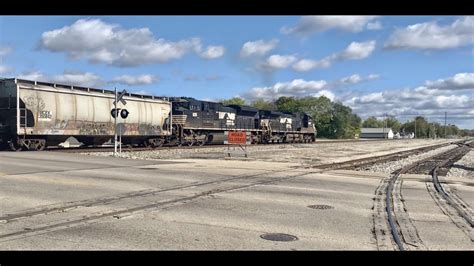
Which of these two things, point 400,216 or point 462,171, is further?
point 462,171

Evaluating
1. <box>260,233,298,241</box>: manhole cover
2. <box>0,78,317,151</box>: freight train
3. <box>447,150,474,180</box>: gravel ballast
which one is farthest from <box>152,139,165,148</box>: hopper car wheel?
<box>260,233,298,241</box>: manhole cover

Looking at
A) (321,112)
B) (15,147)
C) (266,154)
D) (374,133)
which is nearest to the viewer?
(15,147)

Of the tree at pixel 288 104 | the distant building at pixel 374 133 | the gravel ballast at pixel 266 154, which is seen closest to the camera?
the gravel ballast at pixel 266 154

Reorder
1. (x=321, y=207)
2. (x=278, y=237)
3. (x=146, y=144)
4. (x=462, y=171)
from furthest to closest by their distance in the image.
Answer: (x=146, y=144)
(x=462, y=171)
(x=321, y=207)
(x=278, y=237)

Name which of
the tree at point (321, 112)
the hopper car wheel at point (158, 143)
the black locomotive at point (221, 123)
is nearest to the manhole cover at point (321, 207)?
the hopper car wheel at point (158, 143)

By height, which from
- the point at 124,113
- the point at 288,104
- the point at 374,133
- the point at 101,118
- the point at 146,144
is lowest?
the point at 146,144

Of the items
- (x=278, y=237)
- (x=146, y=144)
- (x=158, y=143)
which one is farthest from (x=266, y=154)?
(x=278, y=237)

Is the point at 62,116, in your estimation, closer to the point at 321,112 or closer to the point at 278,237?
the point at 278,237

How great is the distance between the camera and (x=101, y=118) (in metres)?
31.0

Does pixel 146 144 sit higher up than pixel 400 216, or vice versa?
pixel 146 144

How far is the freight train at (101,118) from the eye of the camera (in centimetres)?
2544

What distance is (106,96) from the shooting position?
3156 centimetres

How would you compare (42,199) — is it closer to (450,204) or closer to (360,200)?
(360,200)

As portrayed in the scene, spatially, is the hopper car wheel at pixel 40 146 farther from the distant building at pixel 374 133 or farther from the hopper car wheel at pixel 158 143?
the distant building at pixel 374 133
